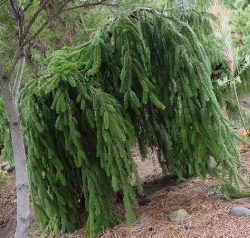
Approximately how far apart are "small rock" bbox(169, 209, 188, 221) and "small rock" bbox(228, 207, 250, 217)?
418 mm

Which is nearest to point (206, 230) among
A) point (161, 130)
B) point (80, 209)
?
point (161, 130)

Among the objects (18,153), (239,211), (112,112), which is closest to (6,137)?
(18,153)

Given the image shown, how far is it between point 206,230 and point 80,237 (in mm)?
1285

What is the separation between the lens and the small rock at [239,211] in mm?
3055

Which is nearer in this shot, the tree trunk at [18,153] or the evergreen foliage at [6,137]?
the tree trunk at [18,153]

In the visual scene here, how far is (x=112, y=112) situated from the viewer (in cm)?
307

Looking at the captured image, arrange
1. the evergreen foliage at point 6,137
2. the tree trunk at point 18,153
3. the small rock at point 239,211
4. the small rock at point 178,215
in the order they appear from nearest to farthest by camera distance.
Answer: the tree trunk at point 18,153 → the small rock at point 239,211 → the small rock at point 178,215 → the evergreen foliage at point 6,137

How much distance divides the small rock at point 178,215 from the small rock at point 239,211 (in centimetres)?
42

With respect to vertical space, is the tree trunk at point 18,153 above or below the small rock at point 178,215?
above

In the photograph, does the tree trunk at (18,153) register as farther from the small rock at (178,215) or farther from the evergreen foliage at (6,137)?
the small rock at (178,215)

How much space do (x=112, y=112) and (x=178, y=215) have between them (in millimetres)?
1161

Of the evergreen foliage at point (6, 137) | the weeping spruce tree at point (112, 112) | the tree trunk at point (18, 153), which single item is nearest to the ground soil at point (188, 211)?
the weeping spruce tree at point (112, 112)

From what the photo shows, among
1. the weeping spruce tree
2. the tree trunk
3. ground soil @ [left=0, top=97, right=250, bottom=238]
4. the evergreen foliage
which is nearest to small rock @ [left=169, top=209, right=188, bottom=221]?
ground soil @ [left=0, top=97, right=250, bottom=238]

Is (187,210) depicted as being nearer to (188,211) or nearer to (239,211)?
(188,211)
